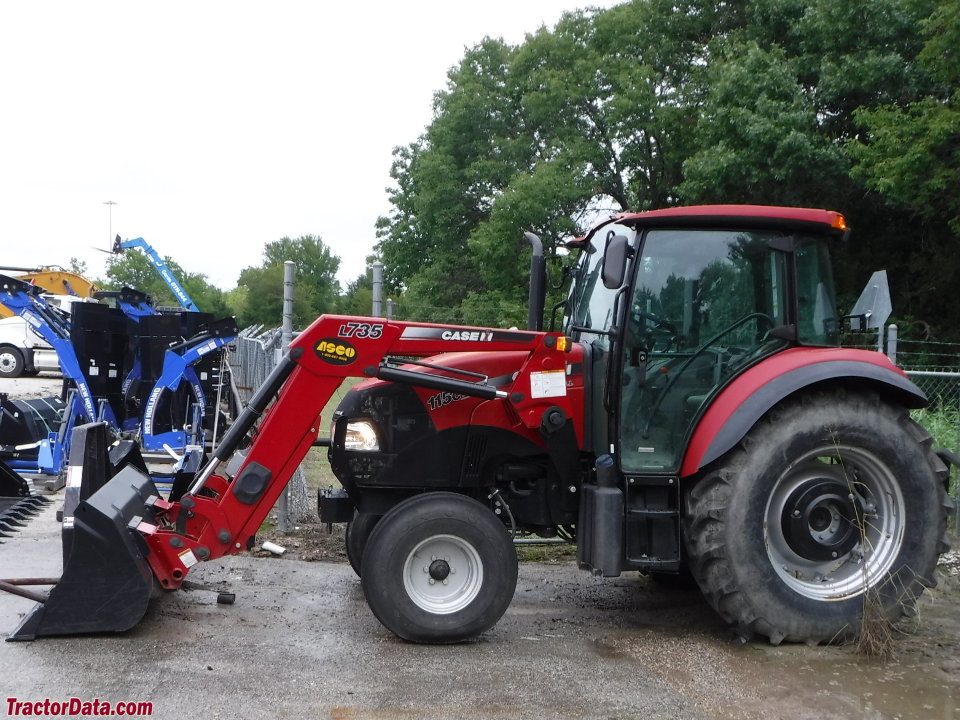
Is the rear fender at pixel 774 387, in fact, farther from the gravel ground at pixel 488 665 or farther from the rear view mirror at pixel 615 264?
the gravel ground at pixel 488 665

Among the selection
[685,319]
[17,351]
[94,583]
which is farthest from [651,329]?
[17,351]

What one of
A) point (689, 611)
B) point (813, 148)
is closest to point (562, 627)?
point (689, 611)

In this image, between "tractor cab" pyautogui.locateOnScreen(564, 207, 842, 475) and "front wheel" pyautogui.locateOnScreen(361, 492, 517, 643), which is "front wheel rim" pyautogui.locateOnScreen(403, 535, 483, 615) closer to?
"front wheel" pyautogui.locateOnScreen(361, 492, 517, 643)

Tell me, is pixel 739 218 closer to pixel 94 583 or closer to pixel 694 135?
pixel 94 583

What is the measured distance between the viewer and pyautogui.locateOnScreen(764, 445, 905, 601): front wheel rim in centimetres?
541

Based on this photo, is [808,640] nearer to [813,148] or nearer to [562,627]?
[562,627]

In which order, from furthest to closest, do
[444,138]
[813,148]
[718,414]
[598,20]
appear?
[444,138], [598,20], [813,148], [718,414]

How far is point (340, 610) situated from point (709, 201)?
15824 mm

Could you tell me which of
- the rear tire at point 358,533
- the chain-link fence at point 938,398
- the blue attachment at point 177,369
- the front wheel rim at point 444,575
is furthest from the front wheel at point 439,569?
the blue attachment at point 177,369

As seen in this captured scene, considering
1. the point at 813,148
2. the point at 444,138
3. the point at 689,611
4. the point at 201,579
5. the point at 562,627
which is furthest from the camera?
the point at 444,138

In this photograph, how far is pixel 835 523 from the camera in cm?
546

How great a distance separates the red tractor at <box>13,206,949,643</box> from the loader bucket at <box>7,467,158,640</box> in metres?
0.01

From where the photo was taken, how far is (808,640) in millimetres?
5273

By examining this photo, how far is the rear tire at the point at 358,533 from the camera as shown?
5.82 meters
